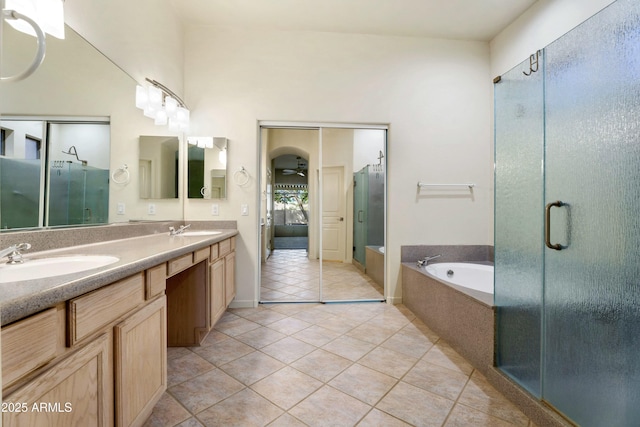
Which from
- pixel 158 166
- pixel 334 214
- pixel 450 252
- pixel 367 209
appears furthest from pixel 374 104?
pixel 158 166

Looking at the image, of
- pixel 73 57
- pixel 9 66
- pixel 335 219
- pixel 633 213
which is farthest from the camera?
pixel 335 219

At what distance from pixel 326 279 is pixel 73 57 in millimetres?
3271

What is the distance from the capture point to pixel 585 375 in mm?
1175

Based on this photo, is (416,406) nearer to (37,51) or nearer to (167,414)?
(167,414)

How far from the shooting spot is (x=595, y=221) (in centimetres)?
115

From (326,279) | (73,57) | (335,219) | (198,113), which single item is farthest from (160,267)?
(335,219)

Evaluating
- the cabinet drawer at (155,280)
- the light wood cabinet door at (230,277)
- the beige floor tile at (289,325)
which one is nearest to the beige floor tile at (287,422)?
the cabinet drawer at (155,280)

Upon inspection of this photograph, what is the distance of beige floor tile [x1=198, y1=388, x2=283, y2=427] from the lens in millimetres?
1354

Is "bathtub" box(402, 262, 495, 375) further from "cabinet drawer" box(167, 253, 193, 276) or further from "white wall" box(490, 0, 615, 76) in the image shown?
"white wall" box(490, 0, 615, 76)

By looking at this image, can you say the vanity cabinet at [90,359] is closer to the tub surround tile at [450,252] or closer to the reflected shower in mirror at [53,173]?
the reflected shower in mirror at [53,173]

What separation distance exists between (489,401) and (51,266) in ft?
7.26

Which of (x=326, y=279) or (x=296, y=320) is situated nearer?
(x=296, y=320)

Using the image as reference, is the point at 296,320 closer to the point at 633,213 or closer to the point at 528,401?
the point at 528,401

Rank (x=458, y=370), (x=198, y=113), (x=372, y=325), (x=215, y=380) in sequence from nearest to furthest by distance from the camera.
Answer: (x=215, y=380), (x=458, y=370), (x=372, y=325), (x=198, y=113)
